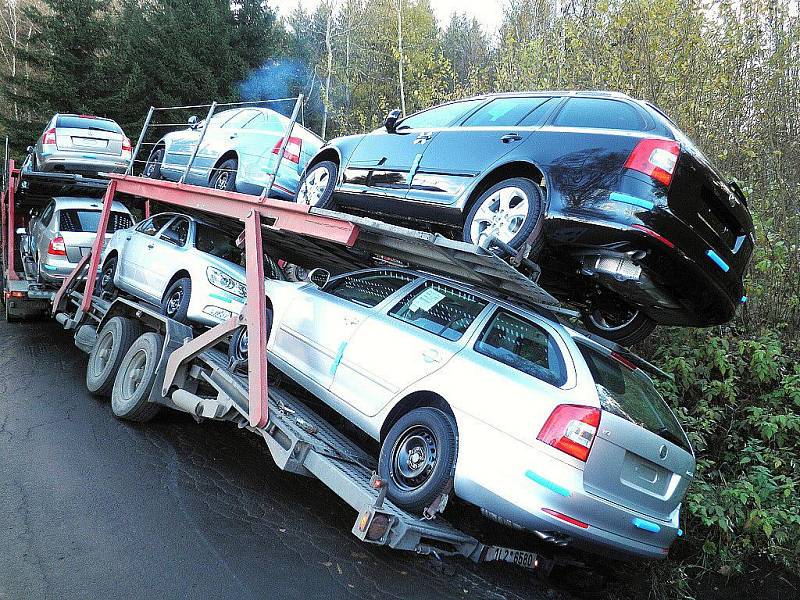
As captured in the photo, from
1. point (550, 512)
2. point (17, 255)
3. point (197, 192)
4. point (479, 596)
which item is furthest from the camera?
point (17, 255)

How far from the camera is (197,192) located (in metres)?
6.62

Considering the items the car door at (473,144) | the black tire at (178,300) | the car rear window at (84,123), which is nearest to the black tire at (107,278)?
the black tire at (178,300)

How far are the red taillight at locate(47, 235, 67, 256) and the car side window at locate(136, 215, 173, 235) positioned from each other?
101 inches

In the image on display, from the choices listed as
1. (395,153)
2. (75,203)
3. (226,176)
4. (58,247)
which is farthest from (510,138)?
(75,203)

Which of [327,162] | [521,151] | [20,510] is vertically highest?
[521,151]

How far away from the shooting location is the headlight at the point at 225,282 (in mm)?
6812

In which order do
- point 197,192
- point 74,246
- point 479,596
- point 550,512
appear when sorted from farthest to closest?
point 74,246, point 197,192, point 479,596, point 550,512

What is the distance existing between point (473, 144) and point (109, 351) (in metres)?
4.39

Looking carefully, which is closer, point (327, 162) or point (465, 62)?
point (327, 162)

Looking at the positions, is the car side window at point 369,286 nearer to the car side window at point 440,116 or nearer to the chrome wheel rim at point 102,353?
the car side window at point 440,116

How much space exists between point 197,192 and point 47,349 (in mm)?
4273

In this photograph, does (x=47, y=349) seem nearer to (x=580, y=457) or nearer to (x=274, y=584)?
(x=274, y=584)

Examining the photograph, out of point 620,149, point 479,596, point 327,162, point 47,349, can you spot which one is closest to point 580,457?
point 479,596

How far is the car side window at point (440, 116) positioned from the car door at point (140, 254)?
11.6 feet
